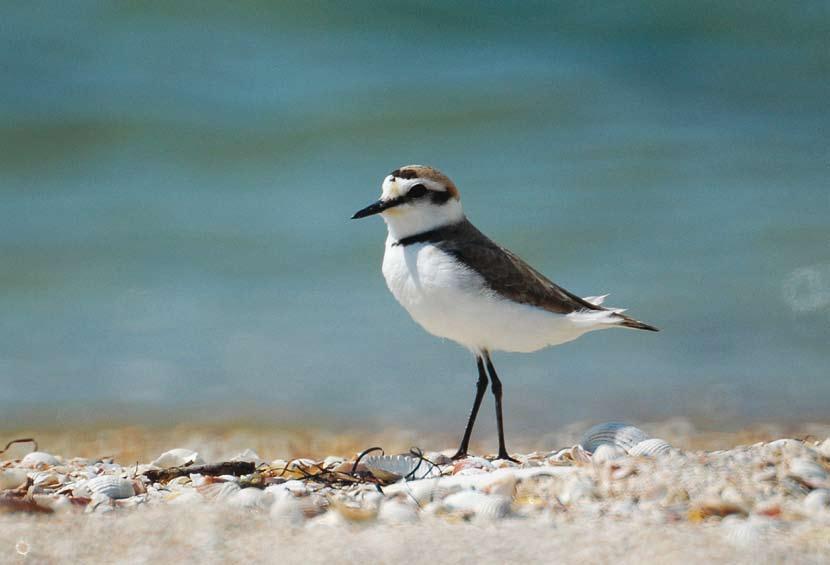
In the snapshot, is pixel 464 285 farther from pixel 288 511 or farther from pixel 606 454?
pixel 288 511

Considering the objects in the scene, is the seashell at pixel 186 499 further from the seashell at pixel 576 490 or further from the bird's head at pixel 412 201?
the bird's head at pixel 412 201

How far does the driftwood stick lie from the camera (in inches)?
210

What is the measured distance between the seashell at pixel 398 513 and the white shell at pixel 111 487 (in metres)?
1.44

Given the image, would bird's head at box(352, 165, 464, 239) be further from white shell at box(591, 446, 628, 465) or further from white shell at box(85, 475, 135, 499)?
white shell at box(85, 475, 135, 499)

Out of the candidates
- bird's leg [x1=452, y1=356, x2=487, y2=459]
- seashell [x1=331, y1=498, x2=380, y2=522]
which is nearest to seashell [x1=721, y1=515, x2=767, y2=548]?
seashell [x1=331, y1=498, x2=380, y2=522]

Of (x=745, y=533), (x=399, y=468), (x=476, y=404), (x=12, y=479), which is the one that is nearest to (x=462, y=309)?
(x=476, y=404)

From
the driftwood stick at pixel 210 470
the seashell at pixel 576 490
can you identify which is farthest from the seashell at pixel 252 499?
the seashell at pixel 576 490

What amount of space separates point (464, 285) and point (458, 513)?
6.30 feet

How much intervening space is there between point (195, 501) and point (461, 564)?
1441 millimetres

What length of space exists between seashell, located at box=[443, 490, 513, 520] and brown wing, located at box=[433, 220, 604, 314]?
1.85 meters

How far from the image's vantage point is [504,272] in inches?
226

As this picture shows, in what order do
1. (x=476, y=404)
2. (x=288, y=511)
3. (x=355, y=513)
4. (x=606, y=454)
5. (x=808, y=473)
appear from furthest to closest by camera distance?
(x=476, y=404), (x=606, y=454), (x=808, y=473), (x=288, y=511), (x=355, y=513)

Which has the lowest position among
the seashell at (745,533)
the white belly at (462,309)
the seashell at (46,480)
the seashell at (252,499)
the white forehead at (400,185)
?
the seashell at (745,533)

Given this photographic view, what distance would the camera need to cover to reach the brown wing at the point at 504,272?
18.7 feet
